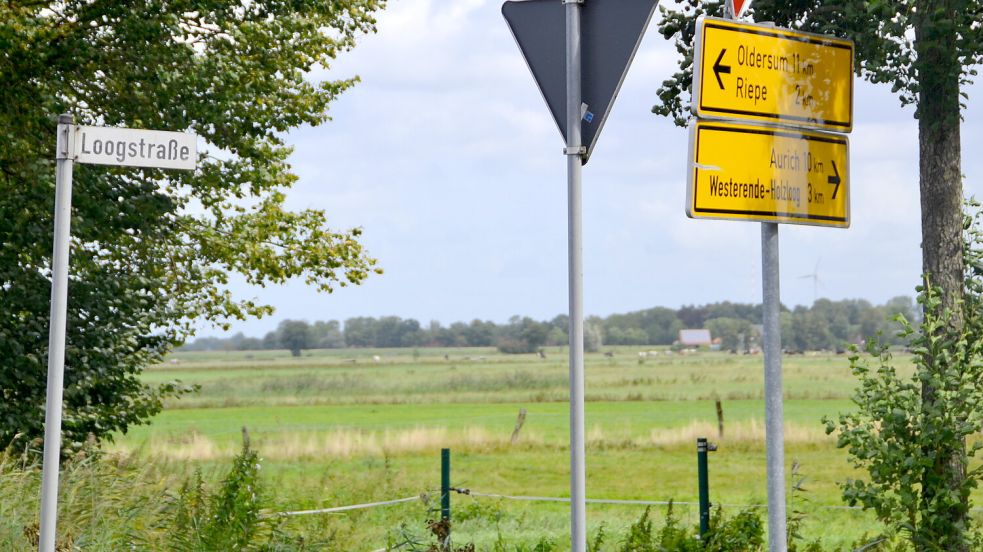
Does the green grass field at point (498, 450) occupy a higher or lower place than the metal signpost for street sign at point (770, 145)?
lower

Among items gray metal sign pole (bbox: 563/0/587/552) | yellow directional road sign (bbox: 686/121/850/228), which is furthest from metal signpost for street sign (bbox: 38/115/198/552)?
yellow directional road sign (bbox: 686/121/850/228)

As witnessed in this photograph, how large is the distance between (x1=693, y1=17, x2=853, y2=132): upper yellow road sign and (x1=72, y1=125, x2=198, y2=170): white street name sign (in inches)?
112

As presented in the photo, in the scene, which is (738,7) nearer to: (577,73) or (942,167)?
(577,73)

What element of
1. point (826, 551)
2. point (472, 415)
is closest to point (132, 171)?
point (826, 551)

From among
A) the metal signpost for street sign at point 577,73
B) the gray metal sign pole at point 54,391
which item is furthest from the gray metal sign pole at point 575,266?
the gray metal sign pole at point 54,391

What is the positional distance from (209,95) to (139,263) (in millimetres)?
2820

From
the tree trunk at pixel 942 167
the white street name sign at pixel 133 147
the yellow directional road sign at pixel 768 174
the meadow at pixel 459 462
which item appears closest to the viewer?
the yellow directional road sign at pixel 768 174

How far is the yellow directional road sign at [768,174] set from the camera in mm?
5359

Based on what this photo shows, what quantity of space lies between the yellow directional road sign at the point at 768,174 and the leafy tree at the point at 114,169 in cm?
932

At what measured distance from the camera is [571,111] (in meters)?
5.85

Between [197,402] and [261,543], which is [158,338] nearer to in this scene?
[261,543]

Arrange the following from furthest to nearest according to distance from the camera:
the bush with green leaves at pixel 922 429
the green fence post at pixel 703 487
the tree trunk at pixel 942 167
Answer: the tree trunk at pixel 942 167 → the green fence post at pixel 703 487 → the bush with green leaves at pixel 922 429

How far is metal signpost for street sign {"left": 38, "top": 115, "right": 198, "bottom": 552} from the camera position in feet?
19.8

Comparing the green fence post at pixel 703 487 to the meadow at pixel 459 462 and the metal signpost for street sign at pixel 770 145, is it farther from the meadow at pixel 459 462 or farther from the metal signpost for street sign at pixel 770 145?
the metal signpost for street sign at pixel 770 145
